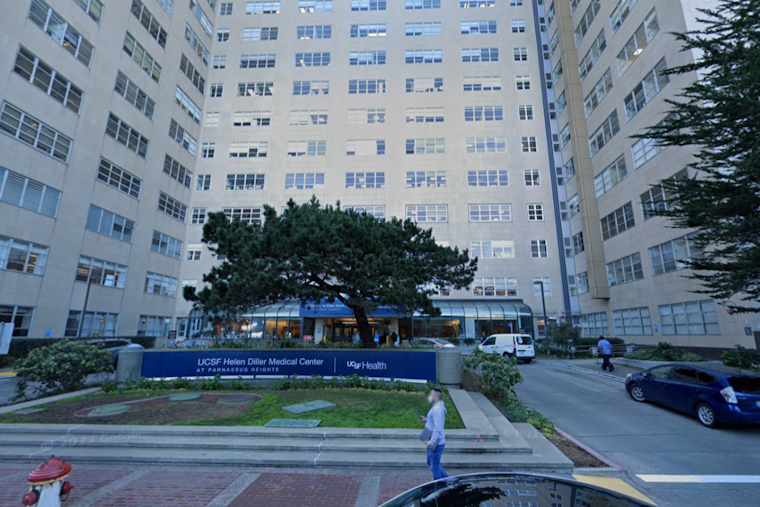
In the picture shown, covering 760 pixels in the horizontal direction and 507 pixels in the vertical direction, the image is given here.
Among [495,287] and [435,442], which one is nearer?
[435,442]

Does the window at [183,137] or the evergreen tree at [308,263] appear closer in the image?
the evergreen tree at [308,263]

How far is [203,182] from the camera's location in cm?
4006

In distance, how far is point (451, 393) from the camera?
11836 mm

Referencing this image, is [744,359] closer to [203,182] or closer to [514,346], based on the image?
[514,346]

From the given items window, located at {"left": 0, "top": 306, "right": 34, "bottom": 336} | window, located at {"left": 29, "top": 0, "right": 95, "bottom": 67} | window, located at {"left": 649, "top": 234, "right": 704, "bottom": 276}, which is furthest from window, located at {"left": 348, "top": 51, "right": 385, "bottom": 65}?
window, located at {"left": 0, "top": 306, "right": 34, "bottom": 336}

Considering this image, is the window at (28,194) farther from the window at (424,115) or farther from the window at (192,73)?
the window at (424,115)

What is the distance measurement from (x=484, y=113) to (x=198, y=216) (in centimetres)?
3379

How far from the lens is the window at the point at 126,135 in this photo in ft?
94.5

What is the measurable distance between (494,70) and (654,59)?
62.3ft

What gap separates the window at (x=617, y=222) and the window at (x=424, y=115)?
1981 centimetres

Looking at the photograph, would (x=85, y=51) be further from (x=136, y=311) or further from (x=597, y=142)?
(x=597, y=142)

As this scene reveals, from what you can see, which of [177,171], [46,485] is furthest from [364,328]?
[177,171]

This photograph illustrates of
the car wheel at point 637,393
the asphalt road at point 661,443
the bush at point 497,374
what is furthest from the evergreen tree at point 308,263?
the car wheel at point 637,393

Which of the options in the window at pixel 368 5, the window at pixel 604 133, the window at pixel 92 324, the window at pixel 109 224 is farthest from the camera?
the window at pixel 368 5
